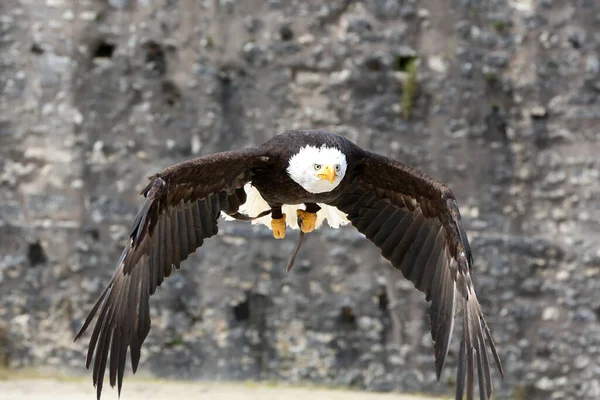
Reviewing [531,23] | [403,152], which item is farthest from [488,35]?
[403,152]

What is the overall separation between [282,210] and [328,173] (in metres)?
1.06

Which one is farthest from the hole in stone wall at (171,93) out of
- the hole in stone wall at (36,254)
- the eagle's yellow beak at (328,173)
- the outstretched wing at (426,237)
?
the eagle's yellow beak at (328,173)

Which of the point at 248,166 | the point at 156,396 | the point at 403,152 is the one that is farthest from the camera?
the point at 403,152

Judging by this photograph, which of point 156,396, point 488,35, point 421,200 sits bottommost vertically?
point 156,396

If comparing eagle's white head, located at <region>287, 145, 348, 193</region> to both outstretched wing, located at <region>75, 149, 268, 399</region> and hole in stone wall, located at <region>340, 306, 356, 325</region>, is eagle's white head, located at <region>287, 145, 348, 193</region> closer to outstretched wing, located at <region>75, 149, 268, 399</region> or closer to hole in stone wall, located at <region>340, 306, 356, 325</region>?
outstretched wing, located at <region>75, 149, 268, 399</region>

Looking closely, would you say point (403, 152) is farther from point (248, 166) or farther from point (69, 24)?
point (248, 166)

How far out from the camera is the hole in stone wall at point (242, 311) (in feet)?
33.7

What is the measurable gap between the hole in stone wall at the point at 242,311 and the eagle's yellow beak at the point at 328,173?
415cm

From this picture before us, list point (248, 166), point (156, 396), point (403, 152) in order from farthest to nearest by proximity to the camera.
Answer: point (403, 152)
point (156, 396)
point (248, 166)

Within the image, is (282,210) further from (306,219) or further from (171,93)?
(171,93)

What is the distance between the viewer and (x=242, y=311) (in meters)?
10.3

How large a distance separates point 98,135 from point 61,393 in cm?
232

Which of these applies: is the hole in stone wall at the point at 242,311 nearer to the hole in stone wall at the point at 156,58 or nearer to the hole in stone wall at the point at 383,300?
the hole in stone wall at the point at 383,300

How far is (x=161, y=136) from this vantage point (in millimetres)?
10438
